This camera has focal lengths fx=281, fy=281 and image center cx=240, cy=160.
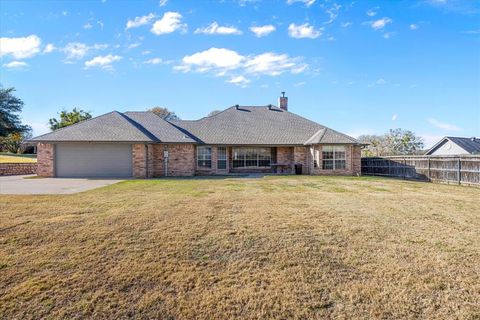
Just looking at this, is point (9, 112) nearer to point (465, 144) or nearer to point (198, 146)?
point (198, 146)

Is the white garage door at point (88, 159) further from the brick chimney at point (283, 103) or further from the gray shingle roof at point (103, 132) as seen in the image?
the brick chimney at point (283, 103)

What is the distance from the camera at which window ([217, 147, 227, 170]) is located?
2177 centimetres

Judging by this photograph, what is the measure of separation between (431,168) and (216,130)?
14802mm

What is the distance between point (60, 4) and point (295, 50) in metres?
12.3

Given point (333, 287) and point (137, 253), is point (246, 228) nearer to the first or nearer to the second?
point (137, 253)

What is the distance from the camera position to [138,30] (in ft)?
49.5

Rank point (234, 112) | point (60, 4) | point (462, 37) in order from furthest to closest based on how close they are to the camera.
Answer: point (234, 112), point (462, 37), point (60, 4)

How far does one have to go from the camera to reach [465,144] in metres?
28.7

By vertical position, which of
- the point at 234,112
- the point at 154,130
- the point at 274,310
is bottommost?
the point at 274,310

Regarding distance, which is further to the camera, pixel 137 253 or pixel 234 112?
pixel 234 112

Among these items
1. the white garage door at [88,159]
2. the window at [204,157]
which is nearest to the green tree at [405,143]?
the window at [204,157]

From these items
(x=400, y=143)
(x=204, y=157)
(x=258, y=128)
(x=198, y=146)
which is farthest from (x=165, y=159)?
(x=400, y=143)

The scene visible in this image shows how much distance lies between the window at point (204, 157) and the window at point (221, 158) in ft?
2.09

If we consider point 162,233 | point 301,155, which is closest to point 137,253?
point 162,233
